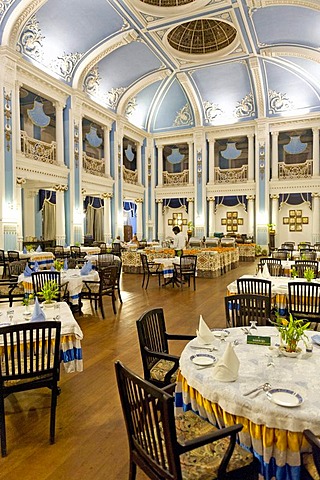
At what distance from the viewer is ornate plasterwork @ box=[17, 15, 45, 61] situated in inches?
457

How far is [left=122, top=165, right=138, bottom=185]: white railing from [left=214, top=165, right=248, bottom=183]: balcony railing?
4526 millimetres

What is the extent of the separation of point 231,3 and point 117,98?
7057 mm

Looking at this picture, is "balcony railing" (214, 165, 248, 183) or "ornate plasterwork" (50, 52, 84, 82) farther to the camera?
"balcony railing" (214, 165, 248, 183)

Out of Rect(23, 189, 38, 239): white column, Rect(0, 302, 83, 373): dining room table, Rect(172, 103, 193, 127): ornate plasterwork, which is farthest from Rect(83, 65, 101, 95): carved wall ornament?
Rect(0, 302, 83, 373): dining room table

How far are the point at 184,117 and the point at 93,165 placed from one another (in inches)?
264

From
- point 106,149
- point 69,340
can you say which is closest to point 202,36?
point 106,149

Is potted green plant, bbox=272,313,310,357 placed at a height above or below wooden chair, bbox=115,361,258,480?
above

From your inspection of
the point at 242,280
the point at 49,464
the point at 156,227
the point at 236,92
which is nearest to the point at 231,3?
the point at 236,92

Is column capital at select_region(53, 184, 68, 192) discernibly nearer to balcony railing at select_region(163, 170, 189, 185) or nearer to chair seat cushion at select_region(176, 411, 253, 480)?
balcony railing at select_region(163, 170, 189, 185)

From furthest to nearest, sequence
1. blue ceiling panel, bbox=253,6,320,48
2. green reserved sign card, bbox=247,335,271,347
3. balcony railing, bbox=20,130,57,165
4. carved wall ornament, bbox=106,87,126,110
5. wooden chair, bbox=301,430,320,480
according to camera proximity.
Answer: carved wall ornament, bbox=106,87,126,110 < balcony railing, bbox=20,130,57,165 < blue ceiling panel, bbox=253,6,320,48 < green reserved sign card, bbox=247,335,271,347 < wooden chair, bbox=301,430,320,480

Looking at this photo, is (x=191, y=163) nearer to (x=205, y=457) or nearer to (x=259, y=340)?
(x=259, y=340)

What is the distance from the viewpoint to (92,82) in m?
15.3

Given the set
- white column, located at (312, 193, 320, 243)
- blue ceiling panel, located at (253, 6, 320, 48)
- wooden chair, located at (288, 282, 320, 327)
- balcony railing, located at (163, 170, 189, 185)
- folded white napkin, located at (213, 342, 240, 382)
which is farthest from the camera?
balcony railing, located at (163, 170, 189, 185)

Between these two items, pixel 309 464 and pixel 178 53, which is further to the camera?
pixel 178 53
